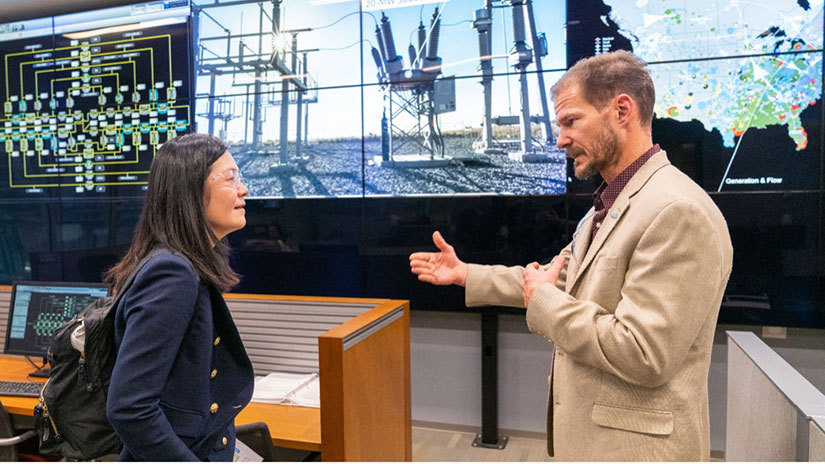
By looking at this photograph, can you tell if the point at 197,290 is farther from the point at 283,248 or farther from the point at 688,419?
the point at 283,248

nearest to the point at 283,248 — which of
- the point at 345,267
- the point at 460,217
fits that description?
the point at 345,267

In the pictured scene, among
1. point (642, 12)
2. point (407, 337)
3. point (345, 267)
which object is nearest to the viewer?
point (407, 337)

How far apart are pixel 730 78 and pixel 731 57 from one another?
10 cm

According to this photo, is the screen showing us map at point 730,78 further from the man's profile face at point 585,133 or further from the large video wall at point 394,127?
the man's profile face at point 585,133

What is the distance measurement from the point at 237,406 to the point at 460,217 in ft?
6.73

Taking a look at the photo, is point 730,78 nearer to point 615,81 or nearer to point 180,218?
point 615,81

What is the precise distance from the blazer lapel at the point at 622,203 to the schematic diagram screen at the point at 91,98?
3.07 meters

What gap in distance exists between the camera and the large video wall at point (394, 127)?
8.98 ft

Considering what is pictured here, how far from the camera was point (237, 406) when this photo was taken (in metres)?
1.30

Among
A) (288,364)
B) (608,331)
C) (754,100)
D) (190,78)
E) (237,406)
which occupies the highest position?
(190,78)

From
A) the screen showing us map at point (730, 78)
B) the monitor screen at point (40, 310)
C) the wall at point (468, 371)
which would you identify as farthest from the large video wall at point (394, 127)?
the monitor screen at point (40, 310)

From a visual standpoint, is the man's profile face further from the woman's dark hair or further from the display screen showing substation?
the display screen showing substation

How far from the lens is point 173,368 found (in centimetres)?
118

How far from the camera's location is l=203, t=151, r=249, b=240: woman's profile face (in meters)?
1.34
